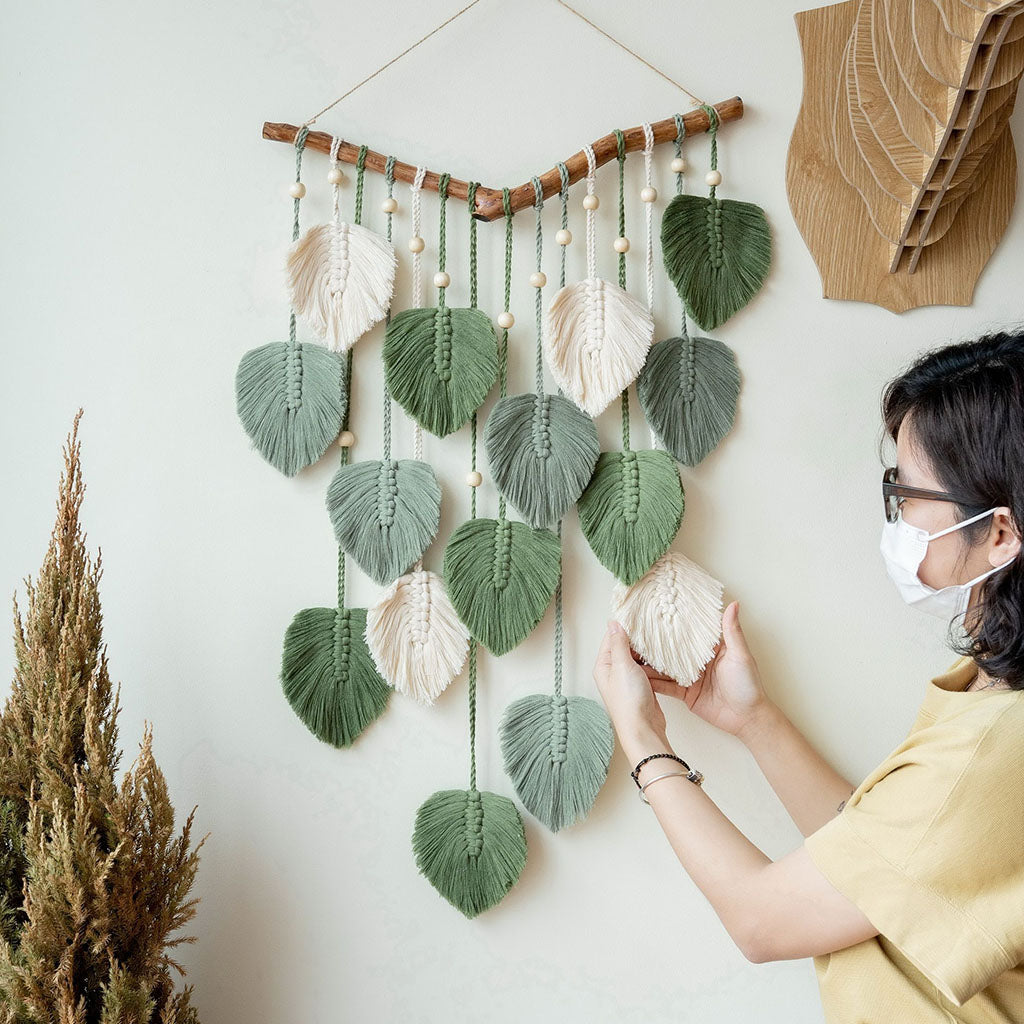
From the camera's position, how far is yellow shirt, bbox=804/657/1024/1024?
0.76 meters

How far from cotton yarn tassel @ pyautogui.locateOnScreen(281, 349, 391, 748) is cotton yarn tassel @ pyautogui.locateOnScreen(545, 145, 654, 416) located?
38cm

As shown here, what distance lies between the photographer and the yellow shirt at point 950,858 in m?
0.76

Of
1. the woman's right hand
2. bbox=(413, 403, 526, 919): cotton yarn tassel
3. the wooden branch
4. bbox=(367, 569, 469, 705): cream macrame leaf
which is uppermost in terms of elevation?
the wooden branch

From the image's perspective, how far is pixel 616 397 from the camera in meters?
1.17

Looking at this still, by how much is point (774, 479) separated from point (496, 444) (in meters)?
0.39

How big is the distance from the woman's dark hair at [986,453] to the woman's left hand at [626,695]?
36 centimetres

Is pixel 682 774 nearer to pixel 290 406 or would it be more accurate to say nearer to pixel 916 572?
pixel 916 572

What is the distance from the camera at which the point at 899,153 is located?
1055mm

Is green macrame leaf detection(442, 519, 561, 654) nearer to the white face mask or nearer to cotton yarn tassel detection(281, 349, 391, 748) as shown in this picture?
cotton yarn tassel detection(281, 349, 391, 748)

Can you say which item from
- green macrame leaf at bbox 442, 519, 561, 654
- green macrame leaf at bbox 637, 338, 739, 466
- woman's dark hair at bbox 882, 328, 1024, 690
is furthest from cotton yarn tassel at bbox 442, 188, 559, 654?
woman's dark hair at bbox 882, 328, 1024, 690

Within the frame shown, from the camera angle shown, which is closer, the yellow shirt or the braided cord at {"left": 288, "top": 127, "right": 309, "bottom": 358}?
the yellow shirt

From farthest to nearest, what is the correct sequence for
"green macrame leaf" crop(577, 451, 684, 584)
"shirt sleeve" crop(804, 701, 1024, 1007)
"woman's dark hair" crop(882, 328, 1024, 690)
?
"green macrame leaf" crop(577, 451, 684, 584), "woman's dark hair" crop(882, 328, 1024, 690), "shirt sleeve" crop(804, 701, 1024, 1007)

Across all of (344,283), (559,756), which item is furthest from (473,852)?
(344,283)

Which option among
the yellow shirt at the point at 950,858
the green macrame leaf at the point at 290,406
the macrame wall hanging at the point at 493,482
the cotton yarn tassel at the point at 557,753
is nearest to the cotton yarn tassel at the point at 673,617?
the macrame wall hanging at the point at 493,482
